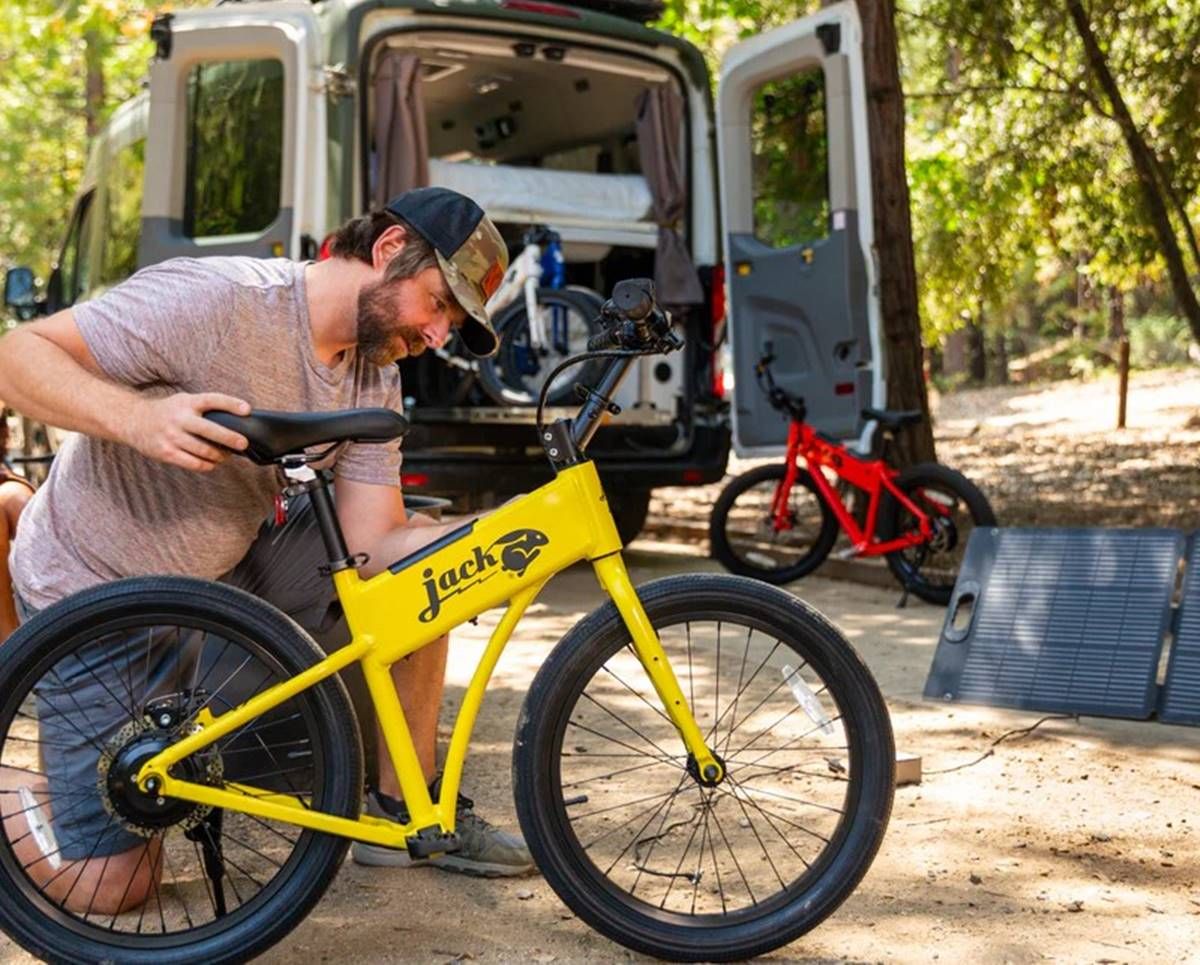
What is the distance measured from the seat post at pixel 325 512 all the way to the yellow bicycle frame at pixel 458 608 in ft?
0.08

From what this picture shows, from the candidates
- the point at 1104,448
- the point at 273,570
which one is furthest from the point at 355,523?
the point at 1104,448

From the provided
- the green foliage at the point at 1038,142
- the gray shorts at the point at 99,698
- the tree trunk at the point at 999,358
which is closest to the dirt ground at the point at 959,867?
the gray shorts at the point at 99,698

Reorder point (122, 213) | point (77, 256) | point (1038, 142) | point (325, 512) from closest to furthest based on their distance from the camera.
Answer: point (325, 512), point (122, 213), point (77, 256), point (1038, 142)

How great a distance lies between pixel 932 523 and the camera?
7.29m

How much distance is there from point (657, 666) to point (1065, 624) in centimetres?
240

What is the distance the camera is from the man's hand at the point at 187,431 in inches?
112

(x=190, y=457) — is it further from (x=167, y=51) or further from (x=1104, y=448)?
(x=1104, y=448)

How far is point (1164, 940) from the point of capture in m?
3.04

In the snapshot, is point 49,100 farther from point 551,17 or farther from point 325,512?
point 325,512

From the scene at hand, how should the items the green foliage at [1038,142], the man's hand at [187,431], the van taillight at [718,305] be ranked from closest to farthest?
the man's hand at [187,431] < the van taillight at [718,305] < the green foliage at [1038,142]

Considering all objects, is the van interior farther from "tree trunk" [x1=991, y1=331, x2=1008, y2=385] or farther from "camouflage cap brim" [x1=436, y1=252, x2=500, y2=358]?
"tree trunk" [x1=991, y1=331, x2=1008, y2=385]

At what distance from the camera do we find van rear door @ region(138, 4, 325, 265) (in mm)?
6691

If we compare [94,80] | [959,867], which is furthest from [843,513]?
[94,80]

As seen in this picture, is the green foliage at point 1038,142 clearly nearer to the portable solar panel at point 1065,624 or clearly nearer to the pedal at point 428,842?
the portable solar panel at point 1065,624
